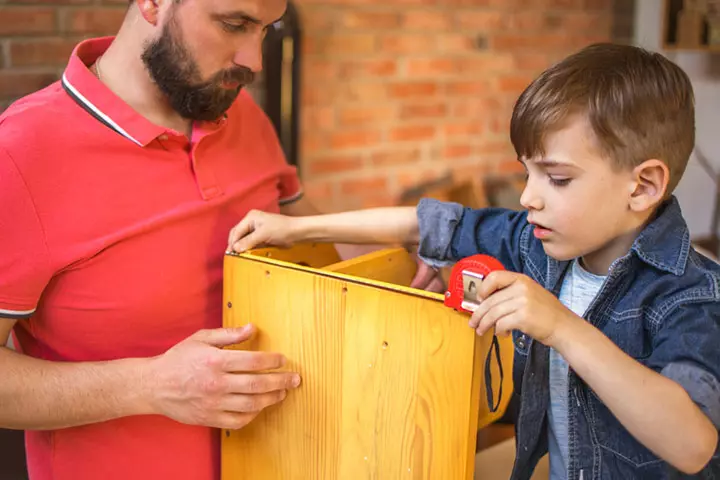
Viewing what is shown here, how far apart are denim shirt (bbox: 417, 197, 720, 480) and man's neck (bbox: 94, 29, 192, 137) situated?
660mm

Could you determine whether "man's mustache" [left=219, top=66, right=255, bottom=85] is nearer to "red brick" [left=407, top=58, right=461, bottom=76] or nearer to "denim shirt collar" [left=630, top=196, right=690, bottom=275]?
"denim shirt collar" [left=630, top=196, right=690, bottom=275]

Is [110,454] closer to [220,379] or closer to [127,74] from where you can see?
[220,379]

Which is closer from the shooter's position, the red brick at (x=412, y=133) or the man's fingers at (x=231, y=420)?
the man's fingers at (x=231, y=420)

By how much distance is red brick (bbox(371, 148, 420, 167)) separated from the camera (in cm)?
266

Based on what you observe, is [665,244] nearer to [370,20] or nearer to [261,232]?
[261,232]

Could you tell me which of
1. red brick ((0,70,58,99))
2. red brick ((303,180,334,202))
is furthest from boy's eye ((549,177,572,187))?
red brick ((303,180,334,202))

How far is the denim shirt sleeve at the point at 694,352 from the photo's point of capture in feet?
3.04

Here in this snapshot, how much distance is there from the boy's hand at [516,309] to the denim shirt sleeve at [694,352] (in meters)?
0.14

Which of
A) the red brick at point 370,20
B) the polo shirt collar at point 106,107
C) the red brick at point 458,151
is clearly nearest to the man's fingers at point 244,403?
the polo shirt collar at point 106,107

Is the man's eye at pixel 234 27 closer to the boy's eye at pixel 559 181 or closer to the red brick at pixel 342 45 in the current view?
the boy's eye at pixel 559 181

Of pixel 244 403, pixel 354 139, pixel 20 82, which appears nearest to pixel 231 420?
pixel 244 403

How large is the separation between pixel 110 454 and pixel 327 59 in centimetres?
155

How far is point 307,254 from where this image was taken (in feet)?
4.44

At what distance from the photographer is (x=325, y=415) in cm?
110
